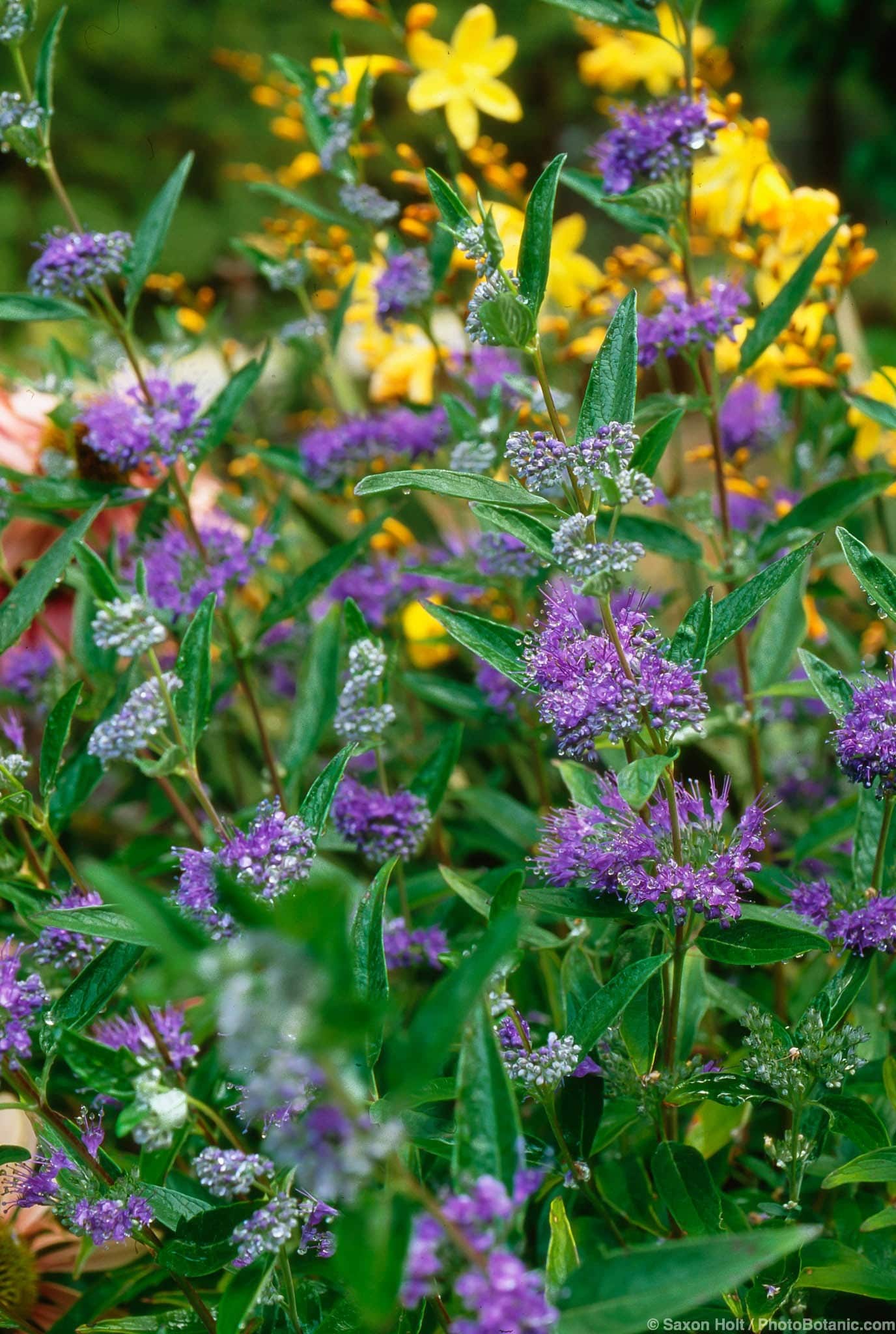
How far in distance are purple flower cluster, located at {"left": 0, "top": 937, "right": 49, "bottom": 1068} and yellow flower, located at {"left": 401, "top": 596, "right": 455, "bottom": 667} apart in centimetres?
66

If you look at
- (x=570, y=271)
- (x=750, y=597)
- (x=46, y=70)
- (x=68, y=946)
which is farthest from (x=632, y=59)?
(x=68, y=946)

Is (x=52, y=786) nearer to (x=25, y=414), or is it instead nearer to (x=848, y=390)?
(x=25, y=414)

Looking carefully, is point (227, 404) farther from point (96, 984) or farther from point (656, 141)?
point (96, 984)

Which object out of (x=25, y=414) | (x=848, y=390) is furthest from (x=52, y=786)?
(x=848, y=390)

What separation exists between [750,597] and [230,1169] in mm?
376

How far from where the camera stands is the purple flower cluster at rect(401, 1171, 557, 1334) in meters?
0.34

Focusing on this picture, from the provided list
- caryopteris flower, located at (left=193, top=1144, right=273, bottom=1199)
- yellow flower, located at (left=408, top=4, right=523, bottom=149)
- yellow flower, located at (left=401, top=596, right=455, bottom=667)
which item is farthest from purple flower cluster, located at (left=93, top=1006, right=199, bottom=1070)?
yellow flower, located at (left=408, top=4, right=523, bottom=149)

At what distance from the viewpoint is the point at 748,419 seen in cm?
126

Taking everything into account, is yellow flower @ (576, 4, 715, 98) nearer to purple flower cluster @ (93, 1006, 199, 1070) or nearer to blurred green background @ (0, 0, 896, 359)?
purple flower cluster @ (93, 1006, 199, 1070)

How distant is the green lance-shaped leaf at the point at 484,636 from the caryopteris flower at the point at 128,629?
6.1 inches

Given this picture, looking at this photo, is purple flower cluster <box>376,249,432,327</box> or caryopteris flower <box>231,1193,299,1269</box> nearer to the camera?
caryopteris flower <box>231,1193,299,1269</box>

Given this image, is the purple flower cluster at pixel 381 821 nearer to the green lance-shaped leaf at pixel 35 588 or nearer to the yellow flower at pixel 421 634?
the green lance-shaped leaf at pixel 35 588

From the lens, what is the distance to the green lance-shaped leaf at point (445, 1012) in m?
0.34

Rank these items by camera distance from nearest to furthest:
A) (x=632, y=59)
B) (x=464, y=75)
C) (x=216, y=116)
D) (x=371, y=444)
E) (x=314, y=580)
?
(x=314, y=580) → (x=371, y=444) → (x=464, y=75) → (x=632, y=59) → (x=216, y=116)
